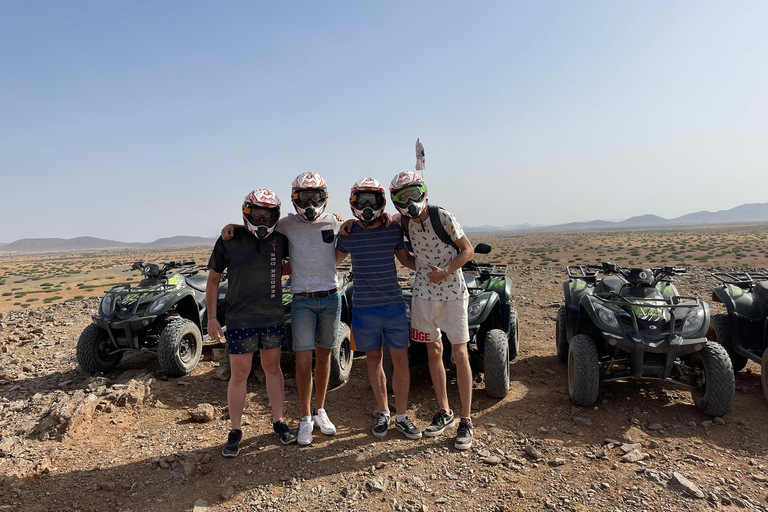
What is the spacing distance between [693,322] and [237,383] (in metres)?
4.30

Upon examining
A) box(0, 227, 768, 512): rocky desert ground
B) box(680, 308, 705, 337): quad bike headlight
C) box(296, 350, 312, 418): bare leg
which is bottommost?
box(0, 227, 768, 512): rocky desert ground

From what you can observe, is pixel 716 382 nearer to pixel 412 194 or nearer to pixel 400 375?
pixel 400 375

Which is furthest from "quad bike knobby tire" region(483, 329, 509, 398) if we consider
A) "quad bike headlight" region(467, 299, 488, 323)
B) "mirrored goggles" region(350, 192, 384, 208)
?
"mirrored goggles" region(350, 192, 384, 208)

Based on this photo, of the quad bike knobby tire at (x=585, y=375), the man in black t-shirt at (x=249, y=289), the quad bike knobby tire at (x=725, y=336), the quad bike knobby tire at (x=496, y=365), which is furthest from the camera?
the quad bike knobby tire at (x=725, y=336)

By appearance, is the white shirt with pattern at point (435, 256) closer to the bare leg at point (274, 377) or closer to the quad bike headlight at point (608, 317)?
the bare leg at point (274, 377)

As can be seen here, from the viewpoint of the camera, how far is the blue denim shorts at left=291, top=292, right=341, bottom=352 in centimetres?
381

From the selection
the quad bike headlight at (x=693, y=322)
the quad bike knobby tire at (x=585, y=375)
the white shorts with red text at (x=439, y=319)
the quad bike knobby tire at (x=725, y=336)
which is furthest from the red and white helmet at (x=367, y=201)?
the quad bike knobby tire at (x=725, y=336)

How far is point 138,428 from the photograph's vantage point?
434cm

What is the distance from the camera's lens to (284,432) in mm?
3900

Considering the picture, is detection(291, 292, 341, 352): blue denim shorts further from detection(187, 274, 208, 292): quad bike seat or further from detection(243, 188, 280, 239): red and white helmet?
detection(187, 274, 208, 292): quad bike seat

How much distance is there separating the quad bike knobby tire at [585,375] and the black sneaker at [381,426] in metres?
1.95

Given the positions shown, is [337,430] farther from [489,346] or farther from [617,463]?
[617,463]

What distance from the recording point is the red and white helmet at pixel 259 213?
12.0 feet

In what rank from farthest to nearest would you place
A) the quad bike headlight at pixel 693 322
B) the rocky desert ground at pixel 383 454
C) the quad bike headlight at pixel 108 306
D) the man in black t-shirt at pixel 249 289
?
the quad bike headlight at pixel 108 306
the quad bike headlight at pixel 693 322
the man in black t-shirt at pixel 249 289
the rocky desert ground at pixel 383 454
